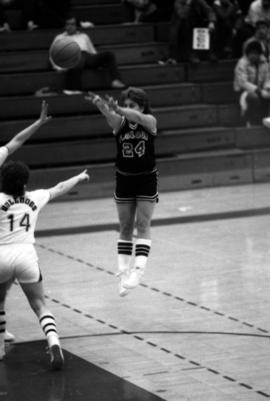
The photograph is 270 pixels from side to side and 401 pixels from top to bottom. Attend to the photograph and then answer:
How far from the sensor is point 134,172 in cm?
1055

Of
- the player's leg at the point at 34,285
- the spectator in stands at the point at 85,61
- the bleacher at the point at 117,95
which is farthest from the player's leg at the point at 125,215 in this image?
the spectator in stands at the point at 85,61

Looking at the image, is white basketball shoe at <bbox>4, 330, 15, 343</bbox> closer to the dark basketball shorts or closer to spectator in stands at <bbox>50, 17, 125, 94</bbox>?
the dark basketball shorts

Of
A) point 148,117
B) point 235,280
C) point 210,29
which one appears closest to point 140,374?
point 148,117

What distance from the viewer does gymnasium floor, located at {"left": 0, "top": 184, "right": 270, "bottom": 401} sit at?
28.1 ft

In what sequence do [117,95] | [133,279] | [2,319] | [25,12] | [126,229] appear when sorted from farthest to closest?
[25,12]
[117,95]
[126,229]
[133,279]
[2,319]

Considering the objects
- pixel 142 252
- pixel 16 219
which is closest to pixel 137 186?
pixel 142 252

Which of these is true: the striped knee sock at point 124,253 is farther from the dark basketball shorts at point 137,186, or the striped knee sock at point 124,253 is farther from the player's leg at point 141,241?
the dark basketball shorts at point 137,186

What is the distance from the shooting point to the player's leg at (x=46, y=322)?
8.91 metres

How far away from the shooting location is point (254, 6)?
67.8 ft

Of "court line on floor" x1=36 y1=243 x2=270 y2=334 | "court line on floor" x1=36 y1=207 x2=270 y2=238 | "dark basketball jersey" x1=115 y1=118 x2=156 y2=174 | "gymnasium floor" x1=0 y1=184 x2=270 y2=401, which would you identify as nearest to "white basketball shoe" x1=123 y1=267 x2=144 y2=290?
"gymnasium floor" x1=0 y1=184 x2=270 y2=401

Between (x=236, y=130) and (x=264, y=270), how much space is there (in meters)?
7.27

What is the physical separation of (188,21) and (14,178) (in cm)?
1148

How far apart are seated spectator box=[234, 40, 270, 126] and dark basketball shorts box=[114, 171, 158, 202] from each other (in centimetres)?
895

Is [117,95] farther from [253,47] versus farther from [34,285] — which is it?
[34,285]
